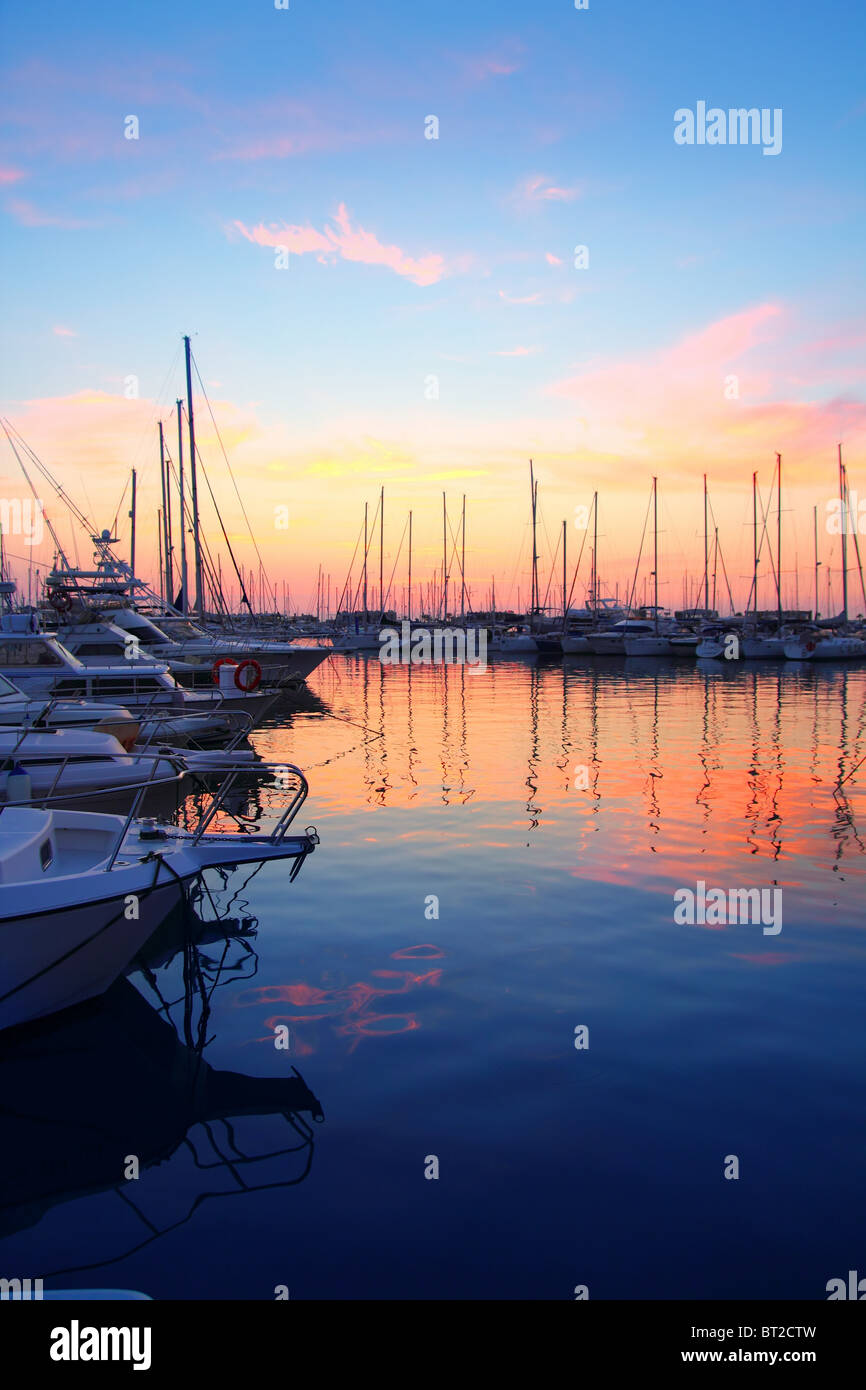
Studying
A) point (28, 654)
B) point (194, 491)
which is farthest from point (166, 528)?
point (28, 654)

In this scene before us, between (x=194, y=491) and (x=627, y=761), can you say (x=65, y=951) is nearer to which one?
(x=627, y=761)

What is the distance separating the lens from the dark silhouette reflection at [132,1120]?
5.39 meters

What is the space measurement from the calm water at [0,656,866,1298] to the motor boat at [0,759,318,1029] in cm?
48

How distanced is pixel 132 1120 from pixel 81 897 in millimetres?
1724

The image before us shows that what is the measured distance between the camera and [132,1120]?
629 cm

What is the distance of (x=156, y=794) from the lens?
55.4 ft

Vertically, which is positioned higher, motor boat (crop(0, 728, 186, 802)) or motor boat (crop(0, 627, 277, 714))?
motor boat (crop(0, 627, 277, 714))

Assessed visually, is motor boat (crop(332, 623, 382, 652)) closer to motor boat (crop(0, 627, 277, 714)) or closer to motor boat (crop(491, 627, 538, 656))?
motor boat (crop(491, 627, 538, 656))

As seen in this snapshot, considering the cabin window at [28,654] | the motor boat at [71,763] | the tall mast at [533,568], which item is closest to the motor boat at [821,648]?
the tall mast at [533,568]

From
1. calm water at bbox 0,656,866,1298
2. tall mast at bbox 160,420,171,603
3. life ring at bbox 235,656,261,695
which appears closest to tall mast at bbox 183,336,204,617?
tall mast at bbox 160,420,171,603

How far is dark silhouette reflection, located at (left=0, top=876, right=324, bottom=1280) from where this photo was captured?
5395 mm
